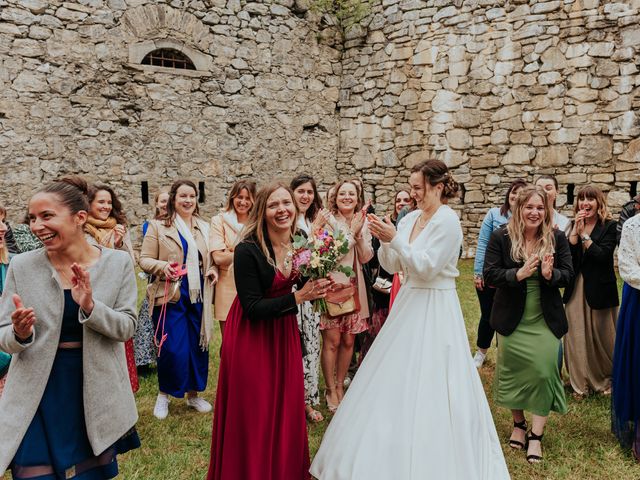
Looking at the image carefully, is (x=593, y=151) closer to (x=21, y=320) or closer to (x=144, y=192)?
(x=144, y=192)

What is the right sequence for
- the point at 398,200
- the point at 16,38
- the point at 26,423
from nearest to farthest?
1. the point at 26,423
2. the point at 398,200
3. the point at 16,38

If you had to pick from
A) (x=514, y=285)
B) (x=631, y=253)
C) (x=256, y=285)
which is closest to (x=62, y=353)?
(x=256, y=285)

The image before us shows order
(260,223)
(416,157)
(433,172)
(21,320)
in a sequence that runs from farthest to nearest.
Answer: (416,157)
(433,172)
(260,223)
(21,320)

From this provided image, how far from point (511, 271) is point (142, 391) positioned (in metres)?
3.54

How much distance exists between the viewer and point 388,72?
11.5 m

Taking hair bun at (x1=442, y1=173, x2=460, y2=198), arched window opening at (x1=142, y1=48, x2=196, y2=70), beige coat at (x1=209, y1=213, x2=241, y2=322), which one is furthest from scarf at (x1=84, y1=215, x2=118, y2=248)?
arched window opening at (x1=142, y1=48, x2=196, y2=70)

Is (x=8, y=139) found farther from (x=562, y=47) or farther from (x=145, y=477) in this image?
(x=562, y=47)

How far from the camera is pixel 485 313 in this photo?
217 inches

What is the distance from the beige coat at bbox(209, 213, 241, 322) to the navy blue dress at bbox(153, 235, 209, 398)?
0.22 meters

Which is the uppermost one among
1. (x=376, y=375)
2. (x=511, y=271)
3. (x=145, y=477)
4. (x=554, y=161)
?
(x=554, y=161)

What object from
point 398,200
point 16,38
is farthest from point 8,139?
point 398,200

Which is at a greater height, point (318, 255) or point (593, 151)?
point (593, 151)

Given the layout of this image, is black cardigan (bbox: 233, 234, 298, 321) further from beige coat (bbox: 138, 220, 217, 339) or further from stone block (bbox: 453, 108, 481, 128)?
stone block (bbox: 453, 108, 481, 128)

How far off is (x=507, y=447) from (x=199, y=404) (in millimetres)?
2549
